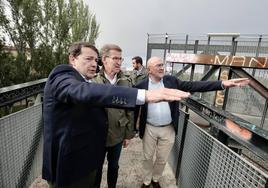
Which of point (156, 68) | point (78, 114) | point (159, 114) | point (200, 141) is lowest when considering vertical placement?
point (200, 141)

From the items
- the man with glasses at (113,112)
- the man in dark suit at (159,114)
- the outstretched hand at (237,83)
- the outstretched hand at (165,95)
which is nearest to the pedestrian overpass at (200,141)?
the man in dark suit at (159,114)

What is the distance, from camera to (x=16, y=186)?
200cm

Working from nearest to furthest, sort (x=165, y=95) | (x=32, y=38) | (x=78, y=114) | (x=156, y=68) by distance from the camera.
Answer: (x=165, y=95) < (x=78, y=114) < (x=156, y=68) < (x=32, y=38)

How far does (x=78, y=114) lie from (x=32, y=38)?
19.9 ft

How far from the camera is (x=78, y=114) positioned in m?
1.21

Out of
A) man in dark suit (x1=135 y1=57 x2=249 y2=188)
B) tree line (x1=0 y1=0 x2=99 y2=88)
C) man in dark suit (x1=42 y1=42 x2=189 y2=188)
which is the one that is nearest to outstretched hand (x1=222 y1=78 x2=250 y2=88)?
man in dark suit (x1=135 y1=57 x2=249 y2=188)

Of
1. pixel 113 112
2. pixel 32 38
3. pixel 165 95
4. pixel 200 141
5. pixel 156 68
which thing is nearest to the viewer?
pixel 165 95

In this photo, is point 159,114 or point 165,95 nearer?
point 165,95

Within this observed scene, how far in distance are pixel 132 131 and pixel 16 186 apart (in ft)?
4.20

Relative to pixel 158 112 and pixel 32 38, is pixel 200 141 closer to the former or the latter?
pixel 158 112

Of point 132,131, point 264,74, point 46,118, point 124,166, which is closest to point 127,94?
point 46,118

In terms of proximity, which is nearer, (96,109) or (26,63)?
(96,109)

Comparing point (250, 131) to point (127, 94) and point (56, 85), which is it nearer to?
point (127, 94)

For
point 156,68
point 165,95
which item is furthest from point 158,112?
point 165,95
